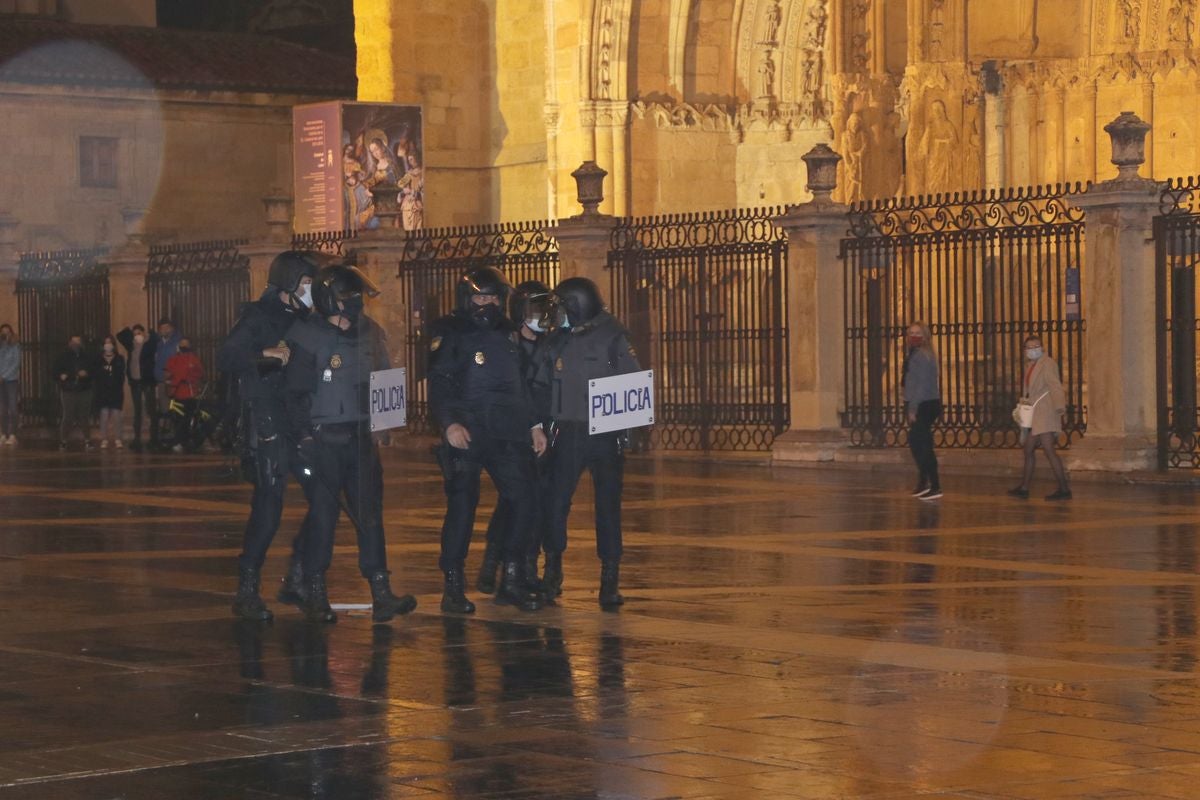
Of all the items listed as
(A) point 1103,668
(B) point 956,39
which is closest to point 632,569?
(A) point 1103,668

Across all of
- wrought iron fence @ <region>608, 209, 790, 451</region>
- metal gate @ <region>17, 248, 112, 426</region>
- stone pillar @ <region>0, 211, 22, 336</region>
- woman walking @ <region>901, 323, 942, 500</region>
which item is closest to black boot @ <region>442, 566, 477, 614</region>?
woman walking @ <region>901, 323, 942, 500</region>

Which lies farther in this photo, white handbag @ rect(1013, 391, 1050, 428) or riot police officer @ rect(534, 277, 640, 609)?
white handbag @ rect(1013, 391, 1050, 428)

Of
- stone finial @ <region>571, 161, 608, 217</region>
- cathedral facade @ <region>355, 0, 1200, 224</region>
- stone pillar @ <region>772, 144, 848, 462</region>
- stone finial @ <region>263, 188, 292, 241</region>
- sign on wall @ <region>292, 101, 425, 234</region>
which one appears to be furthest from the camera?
sign on wall @ <region>292, 101, 425, 234</region>

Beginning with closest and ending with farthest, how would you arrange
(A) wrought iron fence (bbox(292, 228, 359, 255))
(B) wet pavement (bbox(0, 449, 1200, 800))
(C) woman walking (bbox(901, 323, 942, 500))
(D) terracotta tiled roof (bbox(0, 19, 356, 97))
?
(B) wet pavement (bbox(0, 449, 1200, 800))
(C) woman walking (bbox(901, 323, 942, 500))
(A) wrought iron fence (bbox(292, 228, 359, 255))
(D) terracotta tiled roof (bbox(0, 19, 356, 97))

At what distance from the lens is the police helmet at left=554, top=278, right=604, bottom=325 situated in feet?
40.0

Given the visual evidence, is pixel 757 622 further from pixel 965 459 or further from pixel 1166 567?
pixel 965 459

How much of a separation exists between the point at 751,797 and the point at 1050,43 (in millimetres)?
21710

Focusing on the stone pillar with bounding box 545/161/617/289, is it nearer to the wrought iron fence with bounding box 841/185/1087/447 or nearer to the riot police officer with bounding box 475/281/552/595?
the wrought iron fence with bounding box 841/185/1087/447

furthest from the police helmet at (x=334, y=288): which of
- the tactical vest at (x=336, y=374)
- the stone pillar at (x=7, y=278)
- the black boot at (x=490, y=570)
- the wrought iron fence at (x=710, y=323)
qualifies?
the stone pillar at (x=7, y=278)

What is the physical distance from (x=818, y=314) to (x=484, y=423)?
43.2 ft

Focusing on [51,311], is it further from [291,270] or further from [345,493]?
[345,493]

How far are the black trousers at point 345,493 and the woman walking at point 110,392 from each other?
20.4m

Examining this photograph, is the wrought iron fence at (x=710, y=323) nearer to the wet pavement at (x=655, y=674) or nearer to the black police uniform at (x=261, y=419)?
the wet pavement at (x=655, y=674)

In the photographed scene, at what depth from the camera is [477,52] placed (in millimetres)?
39094
